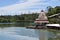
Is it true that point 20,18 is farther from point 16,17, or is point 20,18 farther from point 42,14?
point 42,14

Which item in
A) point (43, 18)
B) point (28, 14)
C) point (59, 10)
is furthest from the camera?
point (28, 14)

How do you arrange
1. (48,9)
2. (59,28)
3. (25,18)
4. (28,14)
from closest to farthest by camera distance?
1. (59,28)
2. (48,9)
3. (25,18)
4. (28,14)

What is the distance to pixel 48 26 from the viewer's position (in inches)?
1737

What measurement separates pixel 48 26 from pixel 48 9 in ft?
136

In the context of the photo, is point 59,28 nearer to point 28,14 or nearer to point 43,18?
point 43,18

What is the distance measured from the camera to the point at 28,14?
130875 mm

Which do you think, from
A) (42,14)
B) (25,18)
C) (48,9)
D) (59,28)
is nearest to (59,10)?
(48,9)

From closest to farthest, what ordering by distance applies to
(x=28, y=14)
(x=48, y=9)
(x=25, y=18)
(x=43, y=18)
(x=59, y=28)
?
(x=59, y=28) → (x=43, y=18) → (x=48, y=9) → (x=25, y=18) → (x=28, y=14)

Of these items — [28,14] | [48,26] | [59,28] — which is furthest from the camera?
[28,14]

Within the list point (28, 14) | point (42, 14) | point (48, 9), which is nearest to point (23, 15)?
point (28, 14)

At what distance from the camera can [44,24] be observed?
46562 millimetres

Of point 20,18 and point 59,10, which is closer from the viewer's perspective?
point 59,10

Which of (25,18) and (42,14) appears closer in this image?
(42,14)

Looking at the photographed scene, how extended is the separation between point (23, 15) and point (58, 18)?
86821 millimetres
